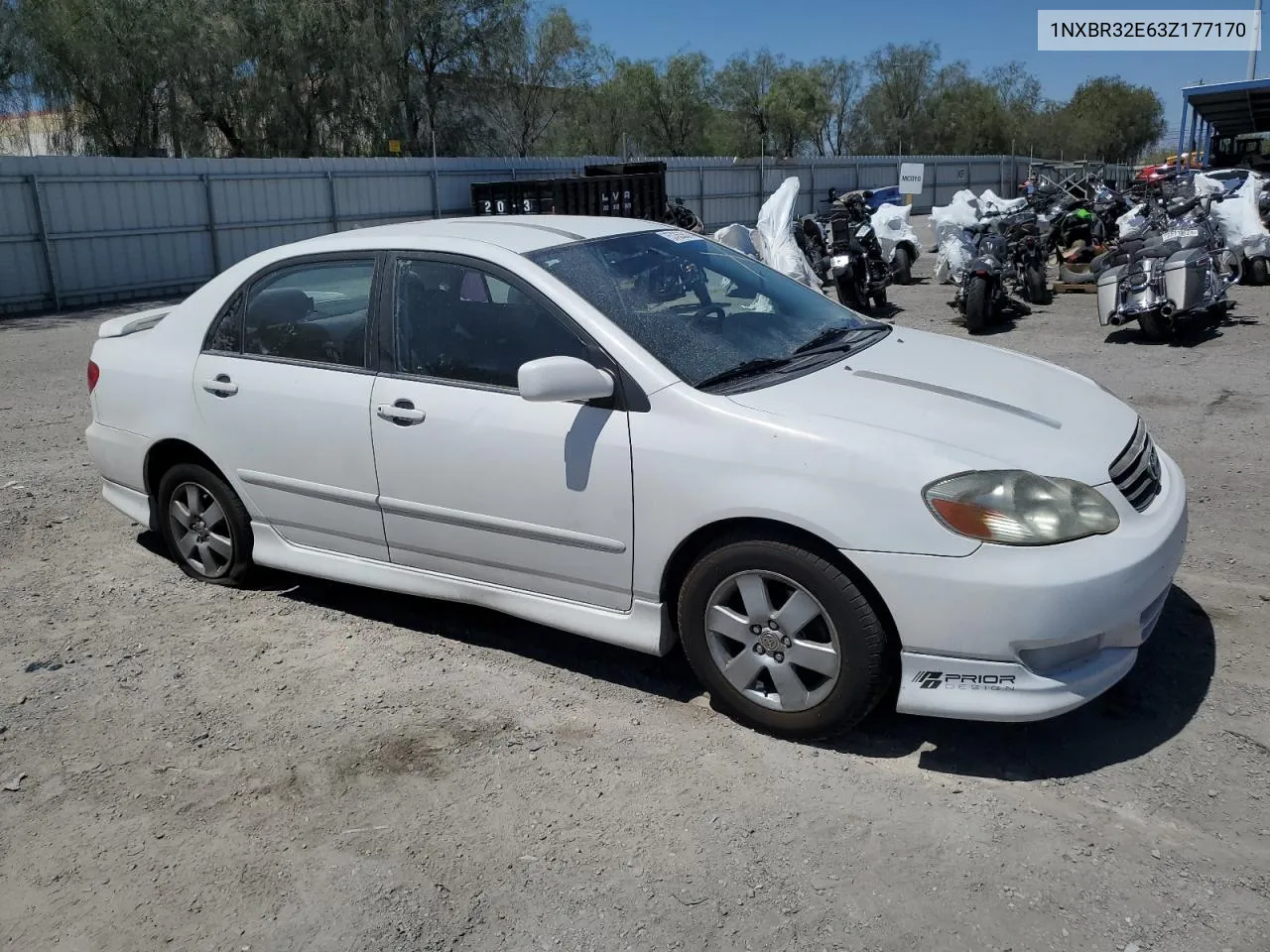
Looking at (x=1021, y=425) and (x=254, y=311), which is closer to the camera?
(x=1021, y=425)

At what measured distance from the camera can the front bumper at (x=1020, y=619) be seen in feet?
9.93

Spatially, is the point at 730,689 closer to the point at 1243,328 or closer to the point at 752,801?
the point at 752,801

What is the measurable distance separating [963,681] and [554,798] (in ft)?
4.18

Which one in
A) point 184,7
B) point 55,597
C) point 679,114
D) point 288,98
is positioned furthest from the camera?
point 679,114

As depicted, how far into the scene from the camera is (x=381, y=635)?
4.52m

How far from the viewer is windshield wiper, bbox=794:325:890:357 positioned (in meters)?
4.04

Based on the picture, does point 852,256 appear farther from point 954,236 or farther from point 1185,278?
point 1185,278

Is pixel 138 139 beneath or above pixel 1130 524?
above

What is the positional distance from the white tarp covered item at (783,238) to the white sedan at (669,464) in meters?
8.70

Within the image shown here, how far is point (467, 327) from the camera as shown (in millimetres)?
4016

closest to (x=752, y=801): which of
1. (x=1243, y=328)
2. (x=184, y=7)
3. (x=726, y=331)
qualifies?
(x=726, y=331)

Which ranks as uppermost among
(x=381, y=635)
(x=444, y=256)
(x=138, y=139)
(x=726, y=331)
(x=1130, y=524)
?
(x=138, y=139)

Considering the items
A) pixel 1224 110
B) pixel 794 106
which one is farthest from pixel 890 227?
pixel 794 106

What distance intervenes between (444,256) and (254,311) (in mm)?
1052
